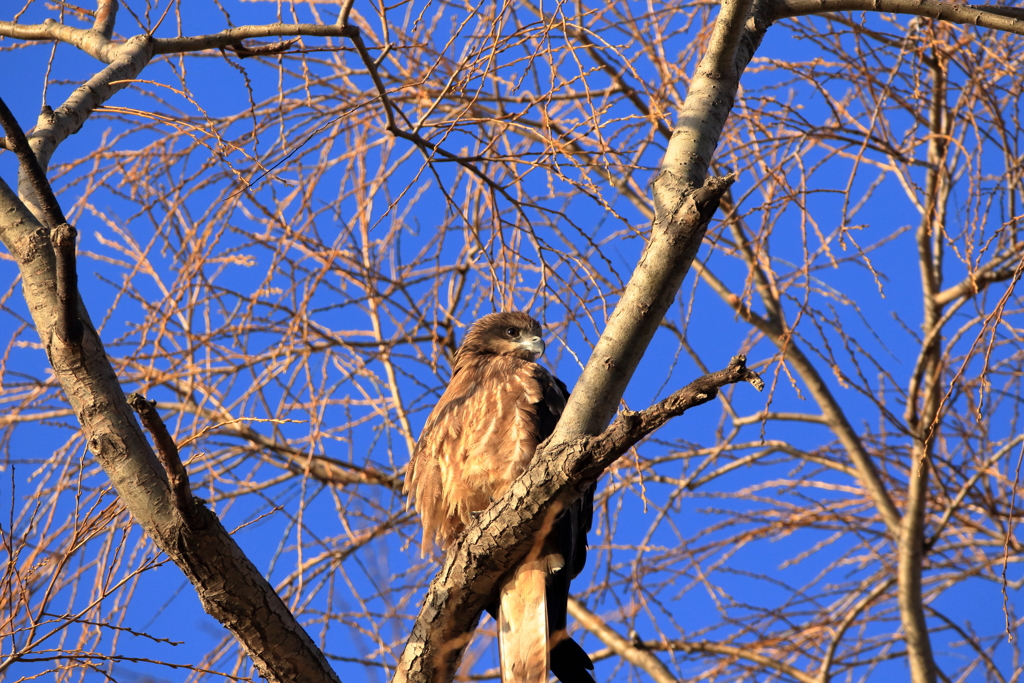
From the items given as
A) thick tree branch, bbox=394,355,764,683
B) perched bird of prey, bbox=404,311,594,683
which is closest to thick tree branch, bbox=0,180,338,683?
thick tree branch, bbox=394,355,764,683

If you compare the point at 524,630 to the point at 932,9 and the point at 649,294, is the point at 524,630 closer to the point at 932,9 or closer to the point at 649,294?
the point at 649,294

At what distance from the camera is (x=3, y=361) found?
3.80m

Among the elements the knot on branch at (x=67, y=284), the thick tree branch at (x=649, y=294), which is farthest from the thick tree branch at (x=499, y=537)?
the knot on branch at (x=67, y=284)

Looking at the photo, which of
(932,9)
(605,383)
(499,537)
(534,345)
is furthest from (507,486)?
(932,9)

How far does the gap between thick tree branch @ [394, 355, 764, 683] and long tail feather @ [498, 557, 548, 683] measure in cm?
28

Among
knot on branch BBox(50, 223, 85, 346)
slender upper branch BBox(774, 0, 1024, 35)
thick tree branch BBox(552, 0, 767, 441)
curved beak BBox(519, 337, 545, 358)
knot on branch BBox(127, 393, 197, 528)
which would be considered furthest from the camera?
curved beak BBox(519, 337, 545, 358)

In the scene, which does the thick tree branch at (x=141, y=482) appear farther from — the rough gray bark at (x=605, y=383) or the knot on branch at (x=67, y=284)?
the rough gray bark at (x=605, y=383)

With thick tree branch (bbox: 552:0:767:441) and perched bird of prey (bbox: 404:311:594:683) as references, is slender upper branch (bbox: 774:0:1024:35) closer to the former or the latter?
thick tree branch (bbox: 552:0:767:441)

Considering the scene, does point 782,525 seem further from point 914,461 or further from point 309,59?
point 309,59

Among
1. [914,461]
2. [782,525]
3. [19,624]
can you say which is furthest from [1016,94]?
[19,624]

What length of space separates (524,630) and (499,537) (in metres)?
0.68

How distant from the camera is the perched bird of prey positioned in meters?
3.20

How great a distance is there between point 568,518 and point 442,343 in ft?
5.50

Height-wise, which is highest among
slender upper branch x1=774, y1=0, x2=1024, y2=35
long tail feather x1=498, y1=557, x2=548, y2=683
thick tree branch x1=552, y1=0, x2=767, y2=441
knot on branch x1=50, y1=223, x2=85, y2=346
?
slender upper branch x1=774, y1=0, x2=1024, y2=35
